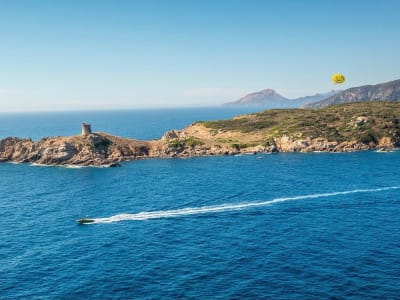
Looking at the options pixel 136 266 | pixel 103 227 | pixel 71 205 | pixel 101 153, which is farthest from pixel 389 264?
pixel 101 153

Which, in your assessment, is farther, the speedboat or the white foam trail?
the white foam trail

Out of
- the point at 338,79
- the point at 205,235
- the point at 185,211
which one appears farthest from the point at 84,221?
the point at 338,79

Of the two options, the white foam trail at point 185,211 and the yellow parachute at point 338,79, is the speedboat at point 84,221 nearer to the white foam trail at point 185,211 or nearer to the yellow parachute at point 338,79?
the white foam trail at point 185,211

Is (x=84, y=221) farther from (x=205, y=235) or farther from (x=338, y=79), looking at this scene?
(x=338, y=79)

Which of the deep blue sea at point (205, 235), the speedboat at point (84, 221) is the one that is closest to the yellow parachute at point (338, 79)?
the deep blue sea at point (205, 235)

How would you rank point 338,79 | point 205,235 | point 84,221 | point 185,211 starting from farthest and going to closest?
point 338,79
point 185,211
point 84,221
point 205,235

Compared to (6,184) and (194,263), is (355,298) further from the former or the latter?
(6,184)

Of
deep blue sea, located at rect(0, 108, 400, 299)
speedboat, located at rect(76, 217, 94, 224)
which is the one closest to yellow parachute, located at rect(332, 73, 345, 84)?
deep blue sea, located at rect(0, 108, 400, 299)

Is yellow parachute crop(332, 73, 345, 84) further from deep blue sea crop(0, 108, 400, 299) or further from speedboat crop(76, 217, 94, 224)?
speedboat crop(76, 217, 94, 224)
